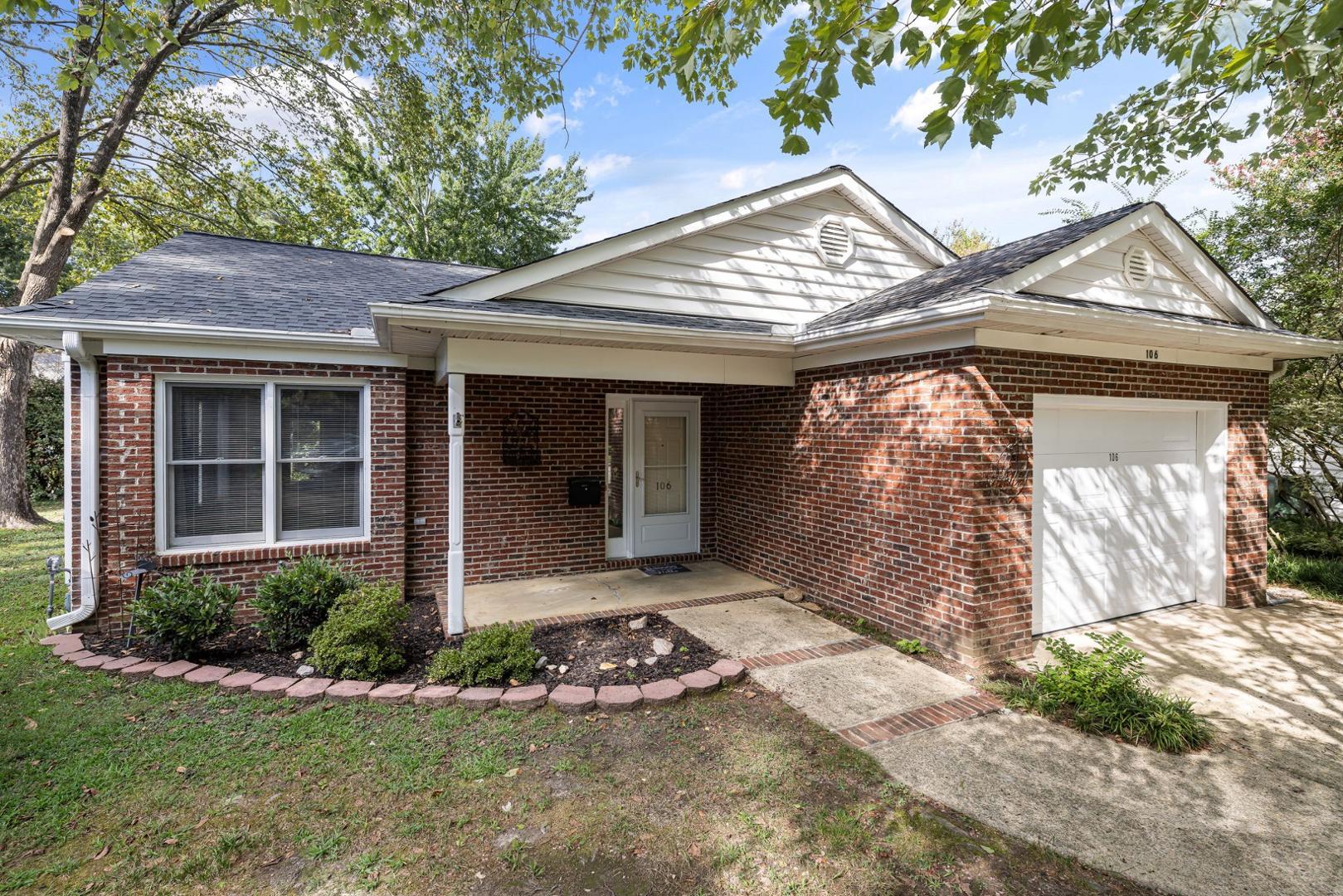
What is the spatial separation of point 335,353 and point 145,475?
6.47 feet

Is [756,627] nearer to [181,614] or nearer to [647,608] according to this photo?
[647,608]

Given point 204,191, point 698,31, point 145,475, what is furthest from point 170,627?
point 204,191

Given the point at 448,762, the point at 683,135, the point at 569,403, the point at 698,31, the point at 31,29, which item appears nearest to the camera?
the point at 448,762

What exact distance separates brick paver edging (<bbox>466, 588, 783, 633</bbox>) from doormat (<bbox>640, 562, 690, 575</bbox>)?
3.76 feet

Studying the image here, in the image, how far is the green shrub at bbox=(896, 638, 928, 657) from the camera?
493 centimetres

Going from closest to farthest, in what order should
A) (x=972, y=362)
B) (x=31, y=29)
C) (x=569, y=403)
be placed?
(x=972, y=362) → (x=569, y=403) → (x=31, y=29)

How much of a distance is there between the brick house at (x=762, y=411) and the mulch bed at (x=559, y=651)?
47 centimetres

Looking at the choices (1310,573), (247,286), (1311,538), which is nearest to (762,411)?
(247,286)

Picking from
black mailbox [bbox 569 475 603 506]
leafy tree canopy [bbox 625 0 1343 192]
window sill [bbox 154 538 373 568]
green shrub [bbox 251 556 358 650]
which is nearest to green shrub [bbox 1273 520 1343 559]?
leafy tree canopy [bbox 625 0 1343 192]

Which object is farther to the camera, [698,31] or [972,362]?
[972,362]

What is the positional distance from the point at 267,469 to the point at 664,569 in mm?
4588

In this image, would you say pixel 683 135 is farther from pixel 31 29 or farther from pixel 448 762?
pixel 31 29

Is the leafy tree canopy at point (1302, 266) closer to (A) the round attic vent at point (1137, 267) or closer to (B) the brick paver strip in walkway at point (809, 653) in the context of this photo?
(A) the round attic vent at point (1137, 267)

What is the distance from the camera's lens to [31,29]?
30.2ft
